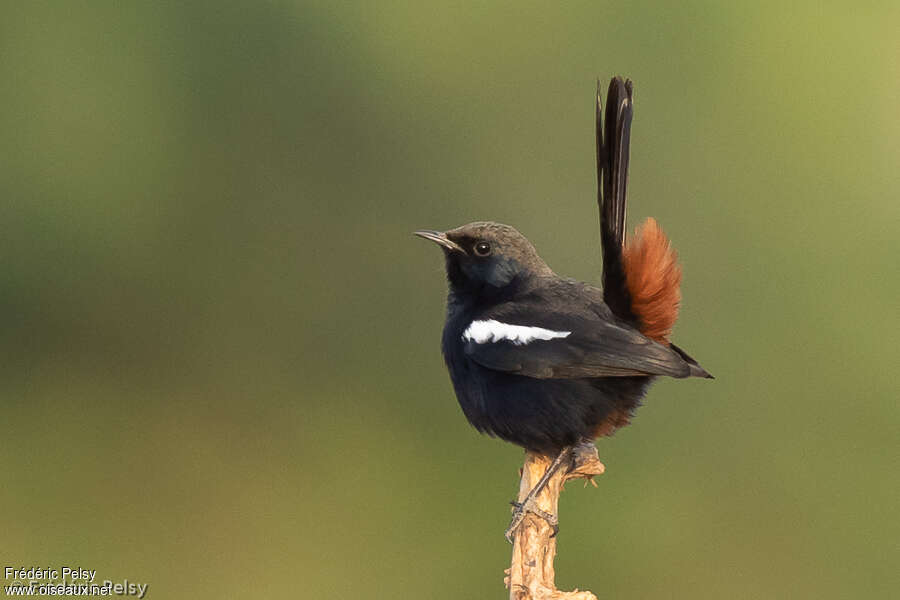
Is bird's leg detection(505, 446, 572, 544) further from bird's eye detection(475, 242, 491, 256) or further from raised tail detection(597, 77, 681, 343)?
bird's eye detection(475, 242, 491, 256)

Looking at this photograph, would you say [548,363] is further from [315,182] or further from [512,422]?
[315,182]

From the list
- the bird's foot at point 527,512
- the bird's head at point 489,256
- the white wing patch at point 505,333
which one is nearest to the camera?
the bird's foot at point 527,512

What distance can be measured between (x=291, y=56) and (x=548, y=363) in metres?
4.70

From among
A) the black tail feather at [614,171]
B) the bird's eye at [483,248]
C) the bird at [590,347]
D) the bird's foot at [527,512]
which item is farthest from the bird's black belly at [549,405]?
the bird's eye at [483,248]

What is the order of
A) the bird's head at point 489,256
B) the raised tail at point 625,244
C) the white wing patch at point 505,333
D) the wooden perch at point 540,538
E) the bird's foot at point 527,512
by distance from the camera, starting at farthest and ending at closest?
the bird's head at point 489,256 < the white wing patch at point 505,333 < the raised tail at point 625,244 < the bird's foot at point 527,512 < the wooden perch at point 540,538

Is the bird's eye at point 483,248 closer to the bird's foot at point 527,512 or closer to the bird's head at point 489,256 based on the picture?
the bird's head at point 489,256

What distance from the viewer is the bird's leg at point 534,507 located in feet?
15.9

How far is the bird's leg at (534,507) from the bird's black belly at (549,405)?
0.09m

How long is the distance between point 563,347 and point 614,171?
0.74m

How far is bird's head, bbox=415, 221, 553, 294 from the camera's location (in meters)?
5.50

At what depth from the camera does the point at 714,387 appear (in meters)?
7.97

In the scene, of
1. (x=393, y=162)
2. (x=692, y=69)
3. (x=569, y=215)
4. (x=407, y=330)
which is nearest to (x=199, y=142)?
(x=393, y=162)

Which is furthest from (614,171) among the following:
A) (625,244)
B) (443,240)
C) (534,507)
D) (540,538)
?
(540,538)

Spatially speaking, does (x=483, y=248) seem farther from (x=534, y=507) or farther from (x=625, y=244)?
(x=534, y=507)
